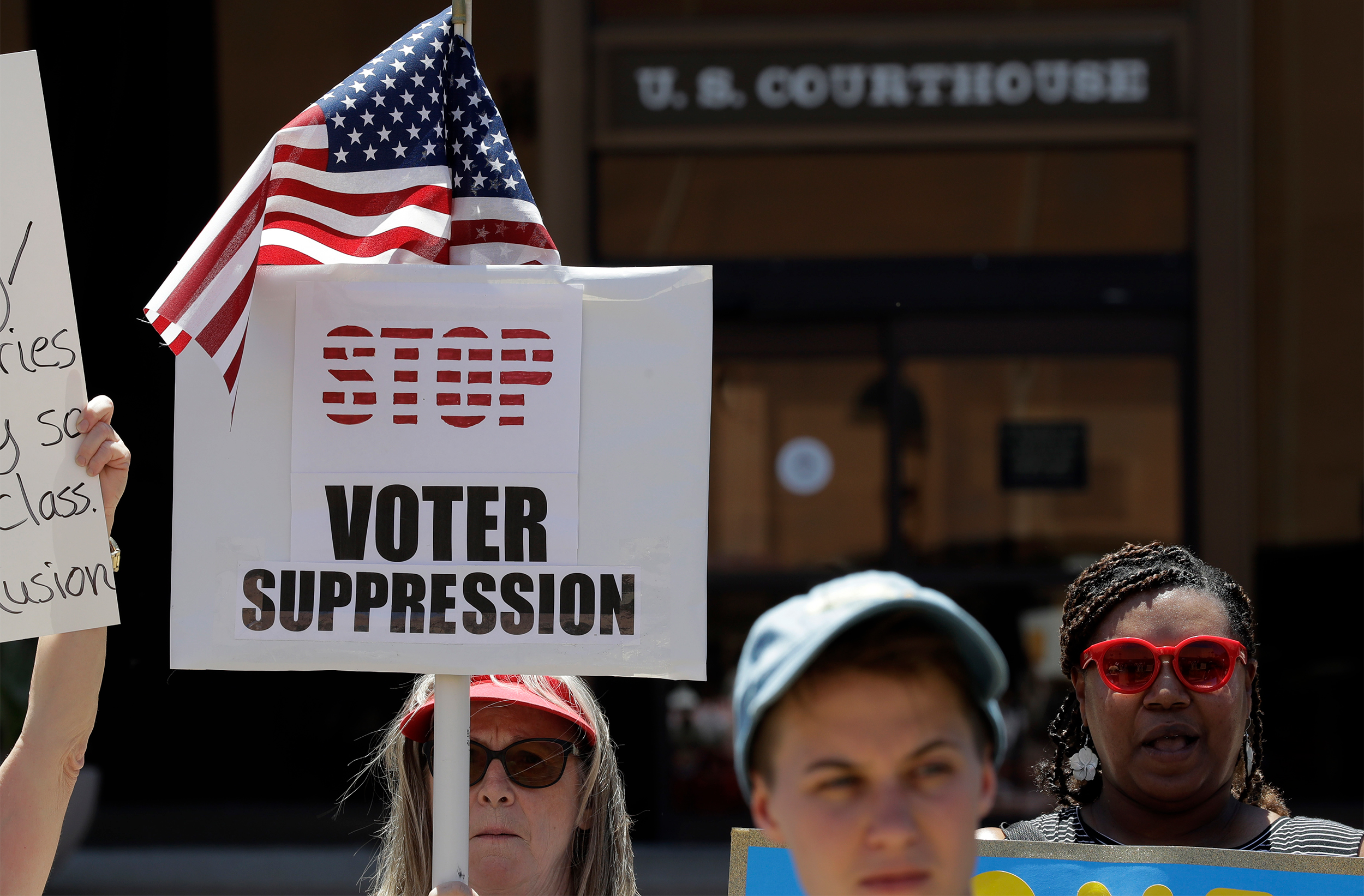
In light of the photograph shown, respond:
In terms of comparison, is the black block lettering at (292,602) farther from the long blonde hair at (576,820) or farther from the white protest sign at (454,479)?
the long blonde hair at (576,820)

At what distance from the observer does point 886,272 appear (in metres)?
7.55

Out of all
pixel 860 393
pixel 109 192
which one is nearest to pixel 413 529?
pixel 860 393

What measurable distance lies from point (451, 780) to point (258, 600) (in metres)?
0.39

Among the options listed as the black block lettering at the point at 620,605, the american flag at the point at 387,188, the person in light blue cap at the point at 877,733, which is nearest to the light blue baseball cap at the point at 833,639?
the person in light blue cap at the point at 877,733

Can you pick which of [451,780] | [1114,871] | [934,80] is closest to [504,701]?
[451,780]

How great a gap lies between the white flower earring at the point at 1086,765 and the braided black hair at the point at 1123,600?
0.01 metres

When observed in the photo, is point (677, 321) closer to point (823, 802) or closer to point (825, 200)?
point (823, 802)

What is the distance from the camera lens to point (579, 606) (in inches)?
80.1

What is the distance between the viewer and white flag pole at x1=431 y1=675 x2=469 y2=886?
1983 mm

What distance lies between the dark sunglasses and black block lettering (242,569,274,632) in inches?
17.8

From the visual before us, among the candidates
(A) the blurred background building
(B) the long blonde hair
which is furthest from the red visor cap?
(A) the blurred background building

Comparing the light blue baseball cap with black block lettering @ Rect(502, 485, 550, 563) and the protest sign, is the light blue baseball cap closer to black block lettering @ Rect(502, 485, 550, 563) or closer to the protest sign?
black block lettering @ Rect(502, 485, 550, 563)

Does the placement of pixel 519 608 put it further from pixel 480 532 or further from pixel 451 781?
pixel 451 781

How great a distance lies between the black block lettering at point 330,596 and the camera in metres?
2.05
